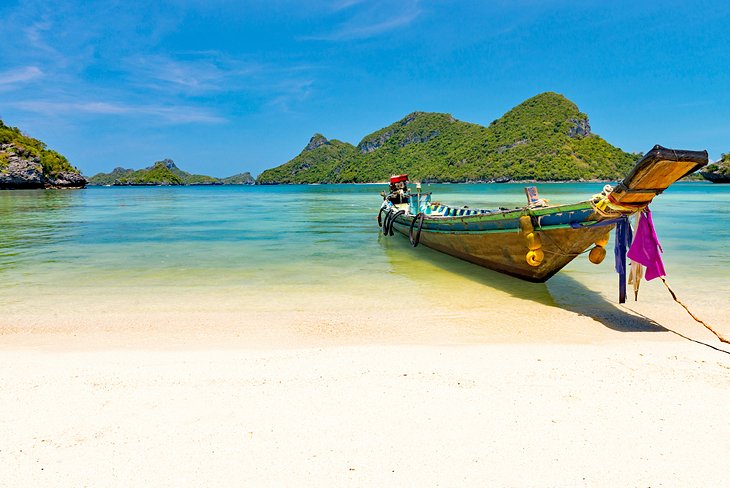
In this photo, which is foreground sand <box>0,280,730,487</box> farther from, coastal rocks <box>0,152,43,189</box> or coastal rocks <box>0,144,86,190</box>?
coastal rocks <box>0,144,86,190</box>

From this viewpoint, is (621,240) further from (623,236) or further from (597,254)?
(597,254)

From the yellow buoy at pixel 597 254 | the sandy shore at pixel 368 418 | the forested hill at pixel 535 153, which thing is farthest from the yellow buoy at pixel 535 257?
the forested hill at pixel 535 153

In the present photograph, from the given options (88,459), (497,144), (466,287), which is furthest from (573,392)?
(497,144)

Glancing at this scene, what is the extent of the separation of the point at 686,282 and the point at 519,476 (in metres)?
9.21

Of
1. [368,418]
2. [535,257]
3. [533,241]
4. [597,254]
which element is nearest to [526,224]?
[533,241]

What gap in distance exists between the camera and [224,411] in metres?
3.73

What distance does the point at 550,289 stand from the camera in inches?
356

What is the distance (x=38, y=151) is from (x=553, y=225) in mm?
122078

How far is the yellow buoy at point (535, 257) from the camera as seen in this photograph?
26.9ft

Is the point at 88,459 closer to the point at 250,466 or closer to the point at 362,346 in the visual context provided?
the point at 250,466

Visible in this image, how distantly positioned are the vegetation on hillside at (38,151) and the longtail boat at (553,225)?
333ft

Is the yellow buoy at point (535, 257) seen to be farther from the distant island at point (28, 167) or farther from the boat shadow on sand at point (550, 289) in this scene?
the distant island at point (28, 167)

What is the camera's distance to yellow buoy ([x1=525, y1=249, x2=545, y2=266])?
26.9 ft

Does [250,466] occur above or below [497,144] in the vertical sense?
below
